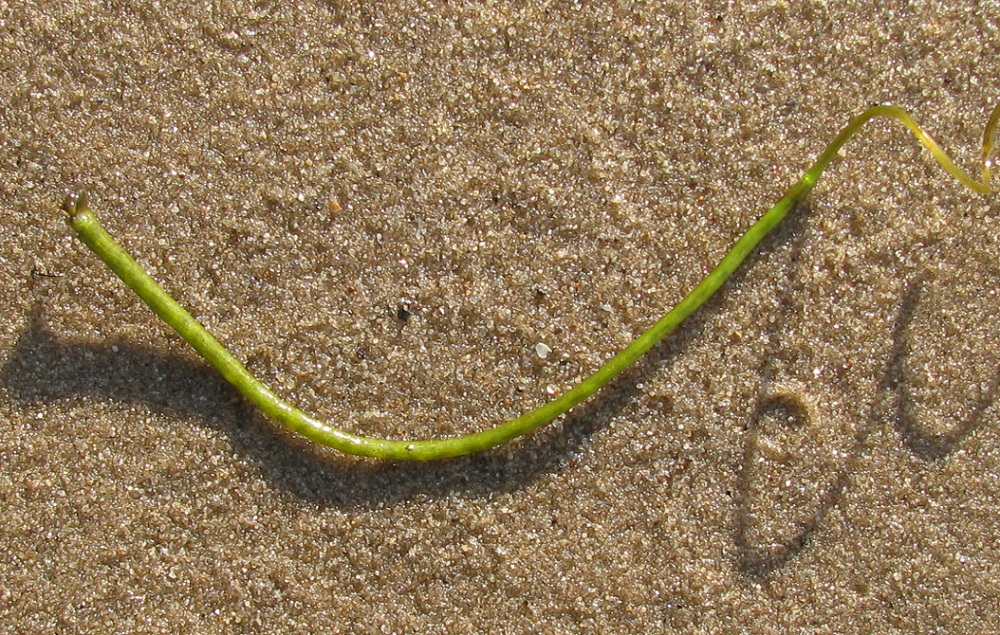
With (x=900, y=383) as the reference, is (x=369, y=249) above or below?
below

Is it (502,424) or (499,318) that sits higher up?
(499,318)

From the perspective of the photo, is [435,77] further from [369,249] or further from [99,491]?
[99,491]

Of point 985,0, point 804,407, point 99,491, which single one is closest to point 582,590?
point 804,407
